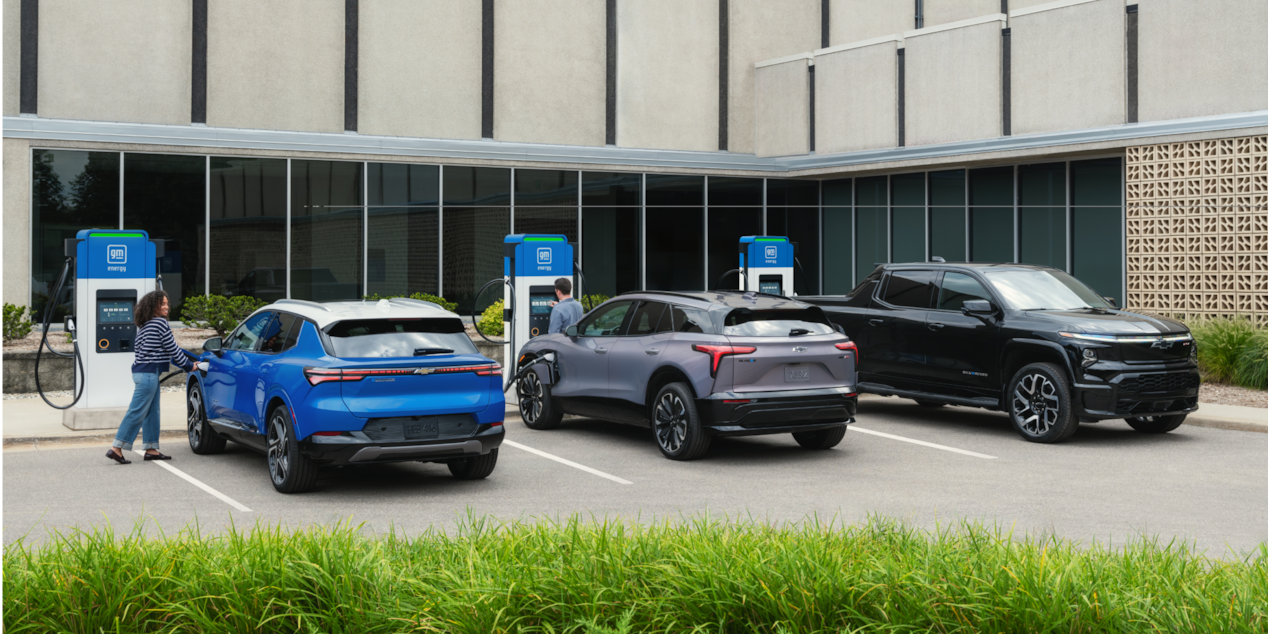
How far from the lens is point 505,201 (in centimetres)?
2445

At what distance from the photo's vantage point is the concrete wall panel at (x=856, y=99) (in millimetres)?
25531

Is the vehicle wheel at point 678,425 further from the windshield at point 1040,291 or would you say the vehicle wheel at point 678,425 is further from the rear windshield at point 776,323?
the windshield at point 1040,291

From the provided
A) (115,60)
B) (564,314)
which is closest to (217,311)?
(115,60)

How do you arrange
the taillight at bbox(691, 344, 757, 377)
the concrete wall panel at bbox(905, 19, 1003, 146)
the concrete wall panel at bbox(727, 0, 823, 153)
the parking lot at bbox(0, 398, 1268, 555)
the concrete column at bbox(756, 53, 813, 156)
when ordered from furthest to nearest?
1. the concrete wall panel at bbox(727, 0, 823, 153)
2. the concrete column at bbox(756, 53, 813, 156)
3. the concrete wall panel at bbox(905, 19, 1003, 146)
4. the taillight at bbox(691, 344, 757, 377)
5. the parking lot at bbox(0, 398, 1268, 555)

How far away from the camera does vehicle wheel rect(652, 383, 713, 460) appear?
1065 cm

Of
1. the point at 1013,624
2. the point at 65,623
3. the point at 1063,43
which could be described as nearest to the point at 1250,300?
the point at 1063,43

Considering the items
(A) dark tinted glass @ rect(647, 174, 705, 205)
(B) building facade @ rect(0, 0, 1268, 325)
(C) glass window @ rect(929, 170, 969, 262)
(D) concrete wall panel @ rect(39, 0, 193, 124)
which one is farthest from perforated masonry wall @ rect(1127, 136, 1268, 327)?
(D) concrete wall panel @ rect(39, 0, 193, 124)

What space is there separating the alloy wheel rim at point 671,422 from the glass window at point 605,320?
4.31ft

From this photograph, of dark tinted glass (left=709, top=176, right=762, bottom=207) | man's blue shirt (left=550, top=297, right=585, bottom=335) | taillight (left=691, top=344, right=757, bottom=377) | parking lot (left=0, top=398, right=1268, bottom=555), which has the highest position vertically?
dark tinted glass (left=709, top=176, right=762, bottom=207)

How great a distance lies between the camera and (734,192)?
1079 inches

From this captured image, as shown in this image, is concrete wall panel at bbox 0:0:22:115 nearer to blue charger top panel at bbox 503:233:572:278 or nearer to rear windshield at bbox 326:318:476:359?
blue charger top panel at bbox 503:233:572:278

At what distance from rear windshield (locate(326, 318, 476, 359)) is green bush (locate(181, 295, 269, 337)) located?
35.9 ft

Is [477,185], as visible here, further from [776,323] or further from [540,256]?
[776,323]

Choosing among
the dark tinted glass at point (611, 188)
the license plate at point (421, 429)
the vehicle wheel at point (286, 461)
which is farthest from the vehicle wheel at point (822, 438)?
the dark tinted glass at point (611, 188)
